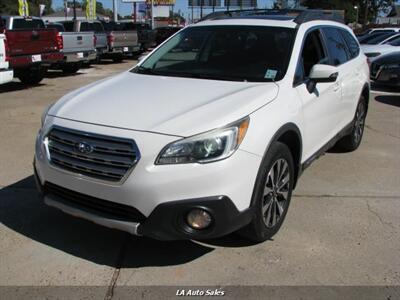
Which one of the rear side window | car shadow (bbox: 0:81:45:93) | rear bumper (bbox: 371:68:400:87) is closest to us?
the rear side window

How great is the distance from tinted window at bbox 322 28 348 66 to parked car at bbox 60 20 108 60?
1492 centimetres

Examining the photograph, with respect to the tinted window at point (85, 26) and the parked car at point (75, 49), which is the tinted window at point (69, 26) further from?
the parked car at point (75, 49)

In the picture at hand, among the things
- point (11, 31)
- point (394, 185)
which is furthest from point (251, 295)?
point (11, 31)

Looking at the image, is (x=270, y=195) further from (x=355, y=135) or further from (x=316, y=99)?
(x=355, y=135)

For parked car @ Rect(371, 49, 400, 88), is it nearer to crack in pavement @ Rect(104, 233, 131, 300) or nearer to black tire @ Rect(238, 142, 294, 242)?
black tire @ Rect(238, 142, 294, 242)

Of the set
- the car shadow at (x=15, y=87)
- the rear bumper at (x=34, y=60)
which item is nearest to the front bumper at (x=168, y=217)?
the rear bumper at (x=34, y=60)

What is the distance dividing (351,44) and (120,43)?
16.4 metres

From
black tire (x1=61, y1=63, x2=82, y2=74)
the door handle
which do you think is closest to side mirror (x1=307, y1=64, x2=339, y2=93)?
the door handle

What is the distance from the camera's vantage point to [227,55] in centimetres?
472

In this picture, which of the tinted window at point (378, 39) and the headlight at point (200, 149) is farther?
the tinted window at point (378, 39)

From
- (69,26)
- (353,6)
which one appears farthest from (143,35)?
(353,6)

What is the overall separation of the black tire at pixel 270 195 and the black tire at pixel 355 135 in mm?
2543

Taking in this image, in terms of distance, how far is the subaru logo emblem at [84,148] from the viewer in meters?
3.42

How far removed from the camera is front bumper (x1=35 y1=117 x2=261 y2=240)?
3221mm
